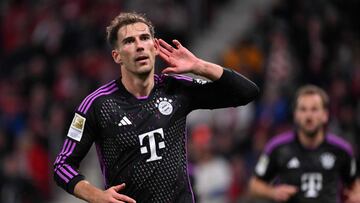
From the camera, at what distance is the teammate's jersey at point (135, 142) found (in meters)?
5.93

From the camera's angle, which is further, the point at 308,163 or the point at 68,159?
the point at 308,163

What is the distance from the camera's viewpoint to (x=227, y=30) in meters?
16.0

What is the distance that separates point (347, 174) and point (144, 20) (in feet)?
9.49

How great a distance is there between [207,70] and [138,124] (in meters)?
0.53

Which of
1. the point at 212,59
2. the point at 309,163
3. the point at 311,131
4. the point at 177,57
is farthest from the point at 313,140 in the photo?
the point at 212,59

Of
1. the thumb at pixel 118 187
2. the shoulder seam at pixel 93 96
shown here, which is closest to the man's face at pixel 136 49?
the shoulder seam at pixel 93 96

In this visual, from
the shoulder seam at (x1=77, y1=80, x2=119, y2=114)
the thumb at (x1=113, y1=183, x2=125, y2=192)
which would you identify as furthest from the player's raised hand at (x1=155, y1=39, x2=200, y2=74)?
the thumb at (x1=113, y1=183, x2=125, y2=192)

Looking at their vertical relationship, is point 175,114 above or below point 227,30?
below

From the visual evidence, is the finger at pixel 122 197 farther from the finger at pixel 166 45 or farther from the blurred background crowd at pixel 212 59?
the blurred background crowd at pixel 212 59

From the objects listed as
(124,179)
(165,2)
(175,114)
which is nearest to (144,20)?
(175,114)

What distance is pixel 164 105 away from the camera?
20.0ft

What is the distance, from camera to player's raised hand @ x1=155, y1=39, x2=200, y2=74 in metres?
5.99

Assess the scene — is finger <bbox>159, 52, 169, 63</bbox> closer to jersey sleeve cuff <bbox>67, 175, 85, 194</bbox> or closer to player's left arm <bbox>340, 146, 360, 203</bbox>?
jersey sleeve cuff <bbox>67, 175, 85, 194</bbox>

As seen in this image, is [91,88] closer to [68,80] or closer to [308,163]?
[68,80]
